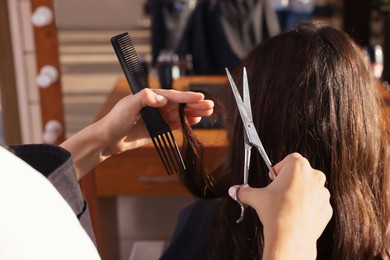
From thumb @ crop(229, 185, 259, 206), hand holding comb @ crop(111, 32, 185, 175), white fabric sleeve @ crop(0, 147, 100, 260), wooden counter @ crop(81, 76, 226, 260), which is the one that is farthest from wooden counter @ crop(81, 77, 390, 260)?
white fabric sleeve @ crop(0, 147, 100, 260)

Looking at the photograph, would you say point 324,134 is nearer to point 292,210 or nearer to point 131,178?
point 292,210

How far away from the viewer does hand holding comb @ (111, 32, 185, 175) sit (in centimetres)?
70

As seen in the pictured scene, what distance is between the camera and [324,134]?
819mm

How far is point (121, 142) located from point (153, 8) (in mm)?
1833

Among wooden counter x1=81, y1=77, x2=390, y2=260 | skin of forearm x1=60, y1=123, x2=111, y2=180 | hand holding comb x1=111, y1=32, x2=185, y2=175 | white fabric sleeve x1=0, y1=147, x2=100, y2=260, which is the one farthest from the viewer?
wooden counter x1=81, y1=77, x2=390, y2=260

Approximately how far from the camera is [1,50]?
73.3 inches

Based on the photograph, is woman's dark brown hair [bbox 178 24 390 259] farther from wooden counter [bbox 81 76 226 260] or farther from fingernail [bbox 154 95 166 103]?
wooden counter [bbox 81 76 226 260]

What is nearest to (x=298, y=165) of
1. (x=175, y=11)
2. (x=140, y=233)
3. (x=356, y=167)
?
(x=356, y=167)

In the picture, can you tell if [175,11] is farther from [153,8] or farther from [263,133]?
[263,133]

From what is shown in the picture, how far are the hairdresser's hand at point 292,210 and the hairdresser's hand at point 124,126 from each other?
0.21 m

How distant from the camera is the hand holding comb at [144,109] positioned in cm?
70

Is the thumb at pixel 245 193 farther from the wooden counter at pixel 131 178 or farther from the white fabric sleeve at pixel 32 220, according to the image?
the wooden counter at pixel 131 178

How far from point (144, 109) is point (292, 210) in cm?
28

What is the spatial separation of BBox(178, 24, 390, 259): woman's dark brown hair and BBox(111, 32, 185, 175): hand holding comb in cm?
15
